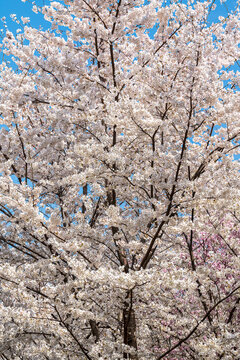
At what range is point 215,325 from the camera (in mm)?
6094

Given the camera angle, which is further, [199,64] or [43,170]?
[43,170]

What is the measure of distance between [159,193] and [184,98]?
2.59m

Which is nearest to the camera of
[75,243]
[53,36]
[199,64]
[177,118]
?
[75,243]

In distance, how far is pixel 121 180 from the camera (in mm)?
5895

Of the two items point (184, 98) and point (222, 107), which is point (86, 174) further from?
point (222, 107)

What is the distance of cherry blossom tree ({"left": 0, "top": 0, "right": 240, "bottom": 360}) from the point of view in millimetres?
5238

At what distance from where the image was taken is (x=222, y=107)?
5.74 m

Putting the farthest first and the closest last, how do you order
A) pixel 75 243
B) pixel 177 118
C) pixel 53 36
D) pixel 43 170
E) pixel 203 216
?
pixel 53 36 < pixel 43 170 < pixel 203 216 < pixel 177 118 < pixel 75 243

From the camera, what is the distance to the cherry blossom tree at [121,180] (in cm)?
524

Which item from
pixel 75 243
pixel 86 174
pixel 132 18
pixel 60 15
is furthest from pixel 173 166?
pixel 60 15

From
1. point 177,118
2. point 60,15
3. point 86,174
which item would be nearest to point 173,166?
point 177,118

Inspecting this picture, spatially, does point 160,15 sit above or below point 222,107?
above

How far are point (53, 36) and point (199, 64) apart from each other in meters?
4.55

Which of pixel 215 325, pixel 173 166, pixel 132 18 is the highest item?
pixel 132 18
